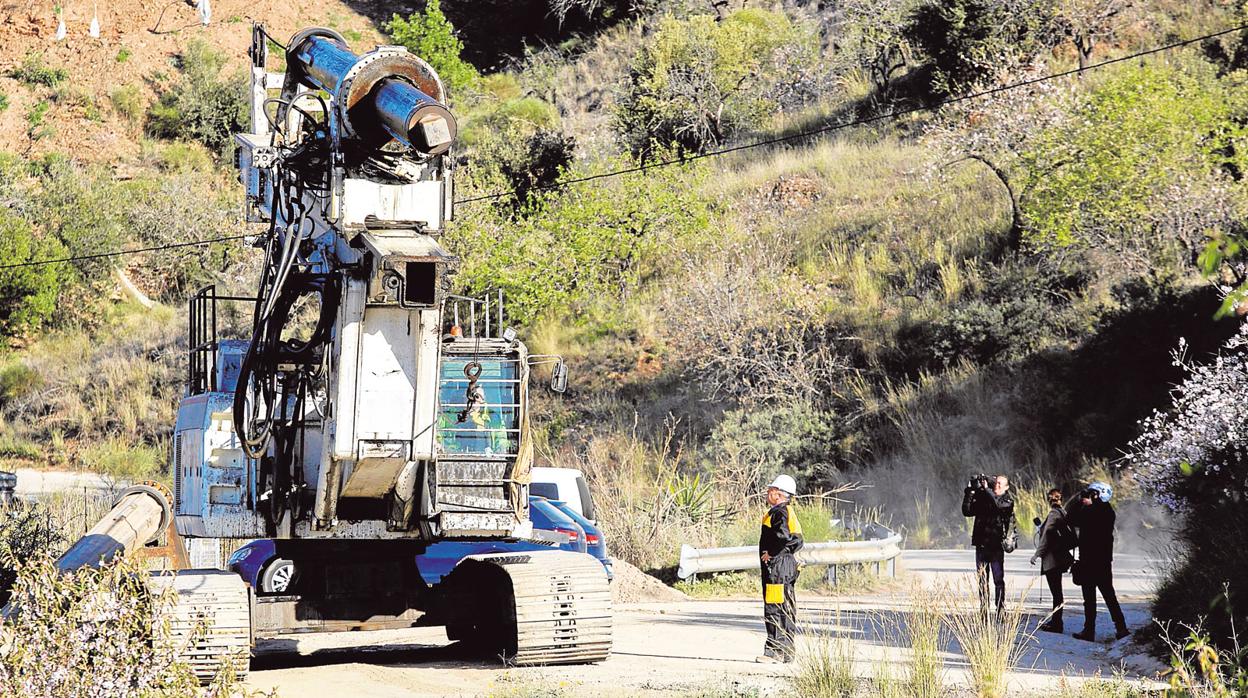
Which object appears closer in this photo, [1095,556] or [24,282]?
[1095,556]

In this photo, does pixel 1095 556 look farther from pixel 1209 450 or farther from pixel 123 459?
pixel 123 459

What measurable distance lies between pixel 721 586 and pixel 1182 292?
12.4m

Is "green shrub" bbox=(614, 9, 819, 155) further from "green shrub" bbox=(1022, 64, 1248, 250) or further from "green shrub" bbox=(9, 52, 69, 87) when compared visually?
"green shrub" bbox=(9, 52, 69, 87)

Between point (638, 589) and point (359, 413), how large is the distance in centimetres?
1123

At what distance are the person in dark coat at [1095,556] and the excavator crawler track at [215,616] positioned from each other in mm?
8455

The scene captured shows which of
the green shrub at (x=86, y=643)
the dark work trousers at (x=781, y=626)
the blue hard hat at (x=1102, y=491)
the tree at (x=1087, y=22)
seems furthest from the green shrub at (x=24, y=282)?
the green shrub at (x=86, y=643)

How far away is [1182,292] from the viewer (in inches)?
1105

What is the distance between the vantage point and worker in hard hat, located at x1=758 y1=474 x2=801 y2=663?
1266 centimetres

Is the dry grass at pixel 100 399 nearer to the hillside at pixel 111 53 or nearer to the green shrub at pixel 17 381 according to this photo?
the green shrub at pixel 17 381

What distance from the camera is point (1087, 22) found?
46.7 m

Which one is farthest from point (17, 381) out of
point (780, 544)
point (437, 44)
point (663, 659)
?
point (780, 544)

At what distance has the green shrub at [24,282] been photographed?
45.6 m

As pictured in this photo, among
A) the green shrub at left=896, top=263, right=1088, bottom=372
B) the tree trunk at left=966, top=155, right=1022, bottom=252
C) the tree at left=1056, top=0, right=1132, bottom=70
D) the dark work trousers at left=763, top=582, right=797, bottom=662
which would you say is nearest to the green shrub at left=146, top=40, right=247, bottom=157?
the tree at left=1056, top=0, right=1132, bottom=70

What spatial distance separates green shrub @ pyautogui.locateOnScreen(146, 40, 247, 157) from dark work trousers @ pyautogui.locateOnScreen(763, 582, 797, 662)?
53.2 metres
